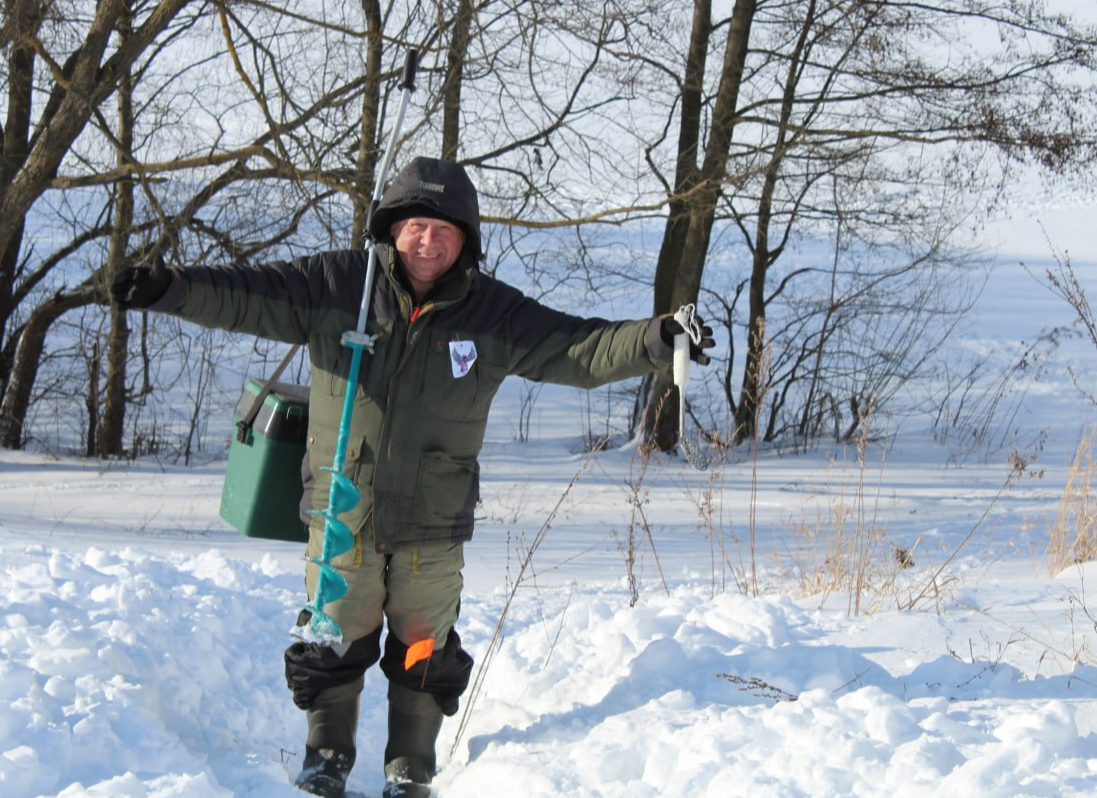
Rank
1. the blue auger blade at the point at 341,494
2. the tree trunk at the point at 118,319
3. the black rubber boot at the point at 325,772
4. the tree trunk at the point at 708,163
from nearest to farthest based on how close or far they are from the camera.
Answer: the blue auger blade at the point at 341,494
the black rubber boot at the point at 325,772
the tree trunk at the point at 118,319
the tree trunk at the point at 708,163

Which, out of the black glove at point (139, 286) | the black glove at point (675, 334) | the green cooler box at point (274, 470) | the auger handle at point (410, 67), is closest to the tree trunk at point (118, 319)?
the auger handle at point (410, 67)

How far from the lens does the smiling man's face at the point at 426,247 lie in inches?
126

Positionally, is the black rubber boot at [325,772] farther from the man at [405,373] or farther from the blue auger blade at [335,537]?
the blue auger blade at [335,537]

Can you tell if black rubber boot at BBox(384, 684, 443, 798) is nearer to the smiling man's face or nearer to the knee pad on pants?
the knee pad on pants

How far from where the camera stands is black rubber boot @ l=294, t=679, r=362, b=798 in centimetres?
333

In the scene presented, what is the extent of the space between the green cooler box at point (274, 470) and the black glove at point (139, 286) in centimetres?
65

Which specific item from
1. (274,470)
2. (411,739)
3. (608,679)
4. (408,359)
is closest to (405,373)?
(408,359)

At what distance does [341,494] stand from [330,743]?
2.71 feet

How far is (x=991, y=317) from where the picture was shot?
75.4 ft

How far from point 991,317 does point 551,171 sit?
49.5ft

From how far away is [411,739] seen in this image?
3.46 m

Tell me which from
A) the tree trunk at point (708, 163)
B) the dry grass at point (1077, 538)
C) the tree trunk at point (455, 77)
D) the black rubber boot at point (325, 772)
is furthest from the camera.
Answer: the tree trunk at point (708, 163)

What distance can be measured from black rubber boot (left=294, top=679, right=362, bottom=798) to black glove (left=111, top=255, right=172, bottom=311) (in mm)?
1329

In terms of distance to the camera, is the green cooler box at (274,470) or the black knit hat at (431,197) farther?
the green cooler box at (274,470)
